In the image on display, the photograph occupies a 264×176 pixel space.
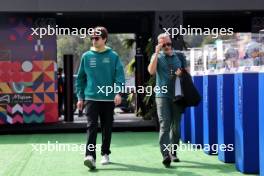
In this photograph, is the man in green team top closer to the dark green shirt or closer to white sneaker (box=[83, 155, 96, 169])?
white sneaker (box=[83, 155, 96, 169])

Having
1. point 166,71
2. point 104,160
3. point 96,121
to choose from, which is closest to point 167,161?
point 104,160

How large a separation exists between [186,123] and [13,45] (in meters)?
4.92

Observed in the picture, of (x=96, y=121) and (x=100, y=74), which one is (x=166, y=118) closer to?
(x=96, y=121)

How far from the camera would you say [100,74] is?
23.9 feet

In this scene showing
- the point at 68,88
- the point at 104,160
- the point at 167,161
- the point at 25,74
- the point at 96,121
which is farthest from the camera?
the point at 68,88

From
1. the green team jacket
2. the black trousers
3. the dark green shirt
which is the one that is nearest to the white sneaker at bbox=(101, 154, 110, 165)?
the black trousers

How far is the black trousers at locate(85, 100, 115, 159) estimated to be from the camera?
23.5 ft

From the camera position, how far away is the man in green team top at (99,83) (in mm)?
7230

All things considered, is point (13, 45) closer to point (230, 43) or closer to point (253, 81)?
point (230, 43)

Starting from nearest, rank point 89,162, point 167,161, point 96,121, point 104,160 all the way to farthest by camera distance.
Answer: point 89,162
point 167,161
point 96,121
point 104,160

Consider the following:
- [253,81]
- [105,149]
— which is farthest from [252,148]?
[105,149]

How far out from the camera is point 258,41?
6453 millimetres

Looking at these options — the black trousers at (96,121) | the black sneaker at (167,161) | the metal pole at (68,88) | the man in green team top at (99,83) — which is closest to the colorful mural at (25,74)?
the metal pole at (68,88)

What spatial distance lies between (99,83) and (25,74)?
5.77 metres
